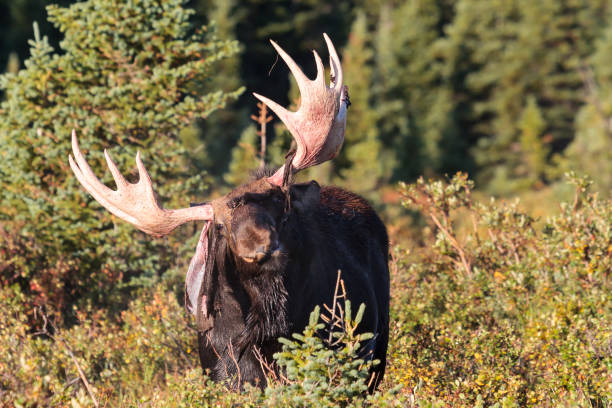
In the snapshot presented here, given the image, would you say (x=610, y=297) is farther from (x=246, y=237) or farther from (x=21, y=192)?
(x=21, y=192)

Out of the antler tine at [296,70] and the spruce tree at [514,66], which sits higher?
the spruce tree at [514,66]

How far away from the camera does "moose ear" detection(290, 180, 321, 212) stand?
5668 millimetres

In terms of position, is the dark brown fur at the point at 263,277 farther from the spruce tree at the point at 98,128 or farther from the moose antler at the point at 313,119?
the spruce tree at the point at 98,128

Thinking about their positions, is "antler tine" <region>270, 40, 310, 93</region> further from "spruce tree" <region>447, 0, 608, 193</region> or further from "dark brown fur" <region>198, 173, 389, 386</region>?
"spruce tree" <region>447, 0, 608, 193</region>

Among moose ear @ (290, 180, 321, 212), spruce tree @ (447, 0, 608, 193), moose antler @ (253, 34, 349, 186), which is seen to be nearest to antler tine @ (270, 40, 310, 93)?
moose antler @ (253, 34, 349, 186)

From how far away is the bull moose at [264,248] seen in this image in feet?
17.4

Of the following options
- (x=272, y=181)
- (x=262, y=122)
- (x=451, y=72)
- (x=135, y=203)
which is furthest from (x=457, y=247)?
(x=451, y=72)

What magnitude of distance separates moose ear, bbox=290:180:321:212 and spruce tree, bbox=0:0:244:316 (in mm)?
3959

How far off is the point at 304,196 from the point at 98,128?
4.68 metres

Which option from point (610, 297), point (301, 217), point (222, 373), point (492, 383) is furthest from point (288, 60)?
point (610, 297)

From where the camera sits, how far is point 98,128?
9.77 m

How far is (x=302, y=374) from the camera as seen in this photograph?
4570 millimetres

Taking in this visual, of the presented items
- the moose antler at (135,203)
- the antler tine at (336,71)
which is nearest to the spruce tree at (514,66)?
the antler tine at (336,71)

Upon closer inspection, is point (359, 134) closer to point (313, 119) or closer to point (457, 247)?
point (457, 247)
